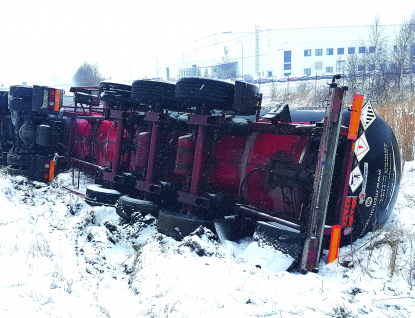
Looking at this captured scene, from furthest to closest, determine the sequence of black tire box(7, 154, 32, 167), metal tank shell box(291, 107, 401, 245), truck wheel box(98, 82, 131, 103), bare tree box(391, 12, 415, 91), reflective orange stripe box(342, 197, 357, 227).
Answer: bare tree box(391, 12, 415, 91) → black tire box(7, 154, 32, 167) → truck wheel box(98, 82, 131, 103) → metal tank shell box(291, 107, 401, 245) → reflective orange stripe box(342, 197, 357, 227)

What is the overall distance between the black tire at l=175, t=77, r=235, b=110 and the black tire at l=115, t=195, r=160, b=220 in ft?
6.10

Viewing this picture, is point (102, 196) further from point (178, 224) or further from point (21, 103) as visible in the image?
point (21, 103)

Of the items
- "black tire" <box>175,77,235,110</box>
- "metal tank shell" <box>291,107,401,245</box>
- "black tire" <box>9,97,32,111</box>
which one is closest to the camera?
"metal tank shell" <box>291,107,401,245</box>

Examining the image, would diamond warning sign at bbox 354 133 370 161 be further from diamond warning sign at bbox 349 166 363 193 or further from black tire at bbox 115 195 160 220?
black tire at bbox 115 195 160 220

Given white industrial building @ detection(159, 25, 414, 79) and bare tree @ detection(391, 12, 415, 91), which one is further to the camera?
white industrial building @ detection(159, 25, 414, 79)

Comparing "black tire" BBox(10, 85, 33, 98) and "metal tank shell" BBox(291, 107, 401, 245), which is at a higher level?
"black tire" BBox(10, 85, 33, 98)

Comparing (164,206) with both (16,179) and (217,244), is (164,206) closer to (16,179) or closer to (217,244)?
(217,244)

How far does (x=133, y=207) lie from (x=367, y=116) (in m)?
3.72

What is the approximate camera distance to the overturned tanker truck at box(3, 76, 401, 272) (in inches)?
175

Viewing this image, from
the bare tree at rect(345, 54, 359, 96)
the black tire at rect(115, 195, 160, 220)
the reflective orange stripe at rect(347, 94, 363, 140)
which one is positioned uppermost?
the bare tree at rect(345, 54, 359, 96)

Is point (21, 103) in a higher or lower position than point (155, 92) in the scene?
lower

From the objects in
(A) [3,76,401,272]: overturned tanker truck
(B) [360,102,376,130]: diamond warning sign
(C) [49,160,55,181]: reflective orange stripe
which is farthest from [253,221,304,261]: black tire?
(C) [49,160,55,181]: reflective orange stripe

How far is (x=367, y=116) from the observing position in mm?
4746

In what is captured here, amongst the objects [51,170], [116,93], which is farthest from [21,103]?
[116,93]
